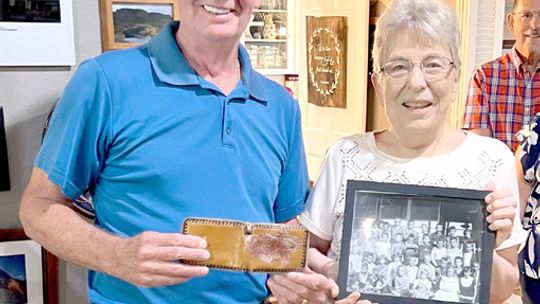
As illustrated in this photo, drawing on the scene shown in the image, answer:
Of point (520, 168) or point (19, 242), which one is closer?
point (19, 242)

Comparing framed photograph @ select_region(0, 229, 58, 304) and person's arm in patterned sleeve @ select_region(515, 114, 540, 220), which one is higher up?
person's arm in patterned sleeve @ select_region(515, 114, 540, 220)

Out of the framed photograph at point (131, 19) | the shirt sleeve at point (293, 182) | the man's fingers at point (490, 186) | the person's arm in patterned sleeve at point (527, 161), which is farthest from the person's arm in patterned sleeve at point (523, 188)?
the framed photograph at point (131, 19)

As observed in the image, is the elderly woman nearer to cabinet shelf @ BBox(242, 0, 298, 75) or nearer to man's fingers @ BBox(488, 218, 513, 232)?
man's fingers @ BBox(488, 218, 513, 232)

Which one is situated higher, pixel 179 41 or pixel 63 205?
pixel 179 41

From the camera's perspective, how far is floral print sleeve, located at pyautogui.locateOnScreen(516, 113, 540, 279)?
1.73 metres

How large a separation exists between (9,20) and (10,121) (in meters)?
0.28

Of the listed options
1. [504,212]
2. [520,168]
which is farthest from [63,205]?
[520,168]

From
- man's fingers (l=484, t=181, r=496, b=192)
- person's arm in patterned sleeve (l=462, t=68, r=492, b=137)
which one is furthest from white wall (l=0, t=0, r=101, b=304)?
person's arm in patterned sleeve (l=462, t=68, r=492, b=137)

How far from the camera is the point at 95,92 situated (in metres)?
1.19

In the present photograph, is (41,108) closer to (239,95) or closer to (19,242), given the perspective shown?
(19,242)

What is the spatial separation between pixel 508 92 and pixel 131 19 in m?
1.80

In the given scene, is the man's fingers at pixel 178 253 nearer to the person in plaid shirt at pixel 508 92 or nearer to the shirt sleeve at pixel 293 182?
the shirt sleeve at pixel 293 182

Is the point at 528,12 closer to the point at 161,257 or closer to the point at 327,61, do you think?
the point at 161,257

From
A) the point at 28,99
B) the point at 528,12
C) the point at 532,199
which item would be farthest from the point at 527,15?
the point at 28,99
